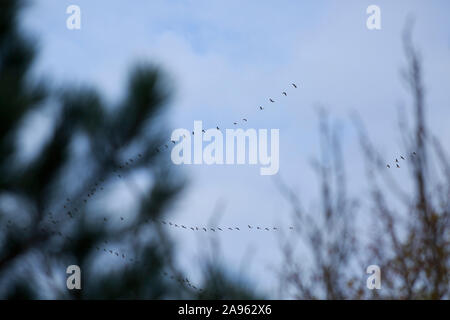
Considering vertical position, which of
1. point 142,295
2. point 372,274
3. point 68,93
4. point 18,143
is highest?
point 68,93

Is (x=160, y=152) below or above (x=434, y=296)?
above

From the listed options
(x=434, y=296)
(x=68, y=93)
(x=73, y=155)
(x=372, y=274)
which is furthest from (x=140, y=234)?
(x=434, y=296)

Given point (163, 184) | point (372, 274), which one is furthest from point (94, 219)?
point (372, 274)

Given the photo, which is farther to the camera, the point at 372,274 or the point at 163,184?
the point at 163,184

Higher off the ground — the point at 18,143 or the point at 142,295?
the point at 18,143

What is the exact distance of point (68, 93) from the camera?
11.7ft

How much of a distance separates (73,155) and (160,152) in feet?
1.50

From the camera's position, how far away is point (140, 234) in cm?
348

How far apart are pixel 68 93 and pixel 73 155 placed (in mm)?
326
